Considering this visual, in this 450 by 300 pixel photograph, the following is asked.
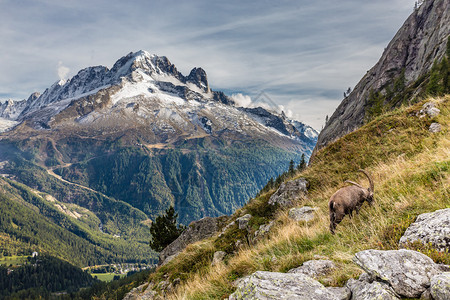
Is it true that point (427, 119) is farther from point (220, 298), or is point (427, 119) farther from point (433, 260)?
point (220, 298)

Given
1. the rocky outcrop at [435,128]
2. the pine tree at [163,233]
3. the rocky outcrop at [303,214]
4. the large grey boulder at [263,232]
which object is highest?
the rocky outcrop at [435,128]

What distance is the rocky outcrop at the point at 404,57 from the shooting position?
9481 cm

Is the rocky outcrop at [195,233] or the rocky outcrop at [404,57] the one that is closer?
the rocky outcrop at [195,233]

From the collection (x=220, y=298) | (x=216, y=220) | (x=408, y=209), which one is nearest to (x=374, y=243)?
(x=408, y=209)

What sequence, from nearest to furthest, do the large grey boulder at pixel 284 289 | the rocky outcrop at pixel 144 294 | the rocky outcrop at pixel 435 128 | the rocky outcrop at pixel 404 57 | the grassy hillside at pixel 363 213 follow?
the large grey boulder at pixel 284 289 < the grassy hillside at pixel 363 213 < the rocky outcrop at pixel 435 128 < the rocky outcrop at pixel 144 294 < the rocky outcrop at pixel 404 57

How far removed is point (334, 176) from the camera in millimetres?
14195

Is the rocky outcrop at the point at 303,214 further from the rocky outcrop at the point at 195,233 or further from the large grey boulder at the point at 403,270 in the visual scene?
the rocky outcrop at the point at 195,233

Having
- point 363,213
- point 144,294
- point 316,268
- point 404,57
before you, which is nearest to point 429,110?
point 363,213

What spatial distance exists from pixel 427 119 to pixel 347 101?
135 metres

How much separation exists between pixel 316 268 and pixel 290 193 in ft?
34.2

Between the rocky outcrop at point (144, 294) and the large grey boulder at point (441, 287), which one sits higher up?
the large grey boulder at point (441, 287)

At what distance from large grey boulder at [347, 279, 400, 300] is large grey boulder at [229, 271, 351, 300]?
0.61 feet

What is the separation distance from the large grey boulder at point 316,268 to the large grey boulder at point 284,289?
2.95 feet

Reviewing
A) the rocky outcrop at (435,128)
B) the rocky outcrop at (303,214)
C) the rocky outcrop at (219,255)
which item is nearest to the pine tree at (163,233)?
the rocky outcrop at (219,255)
